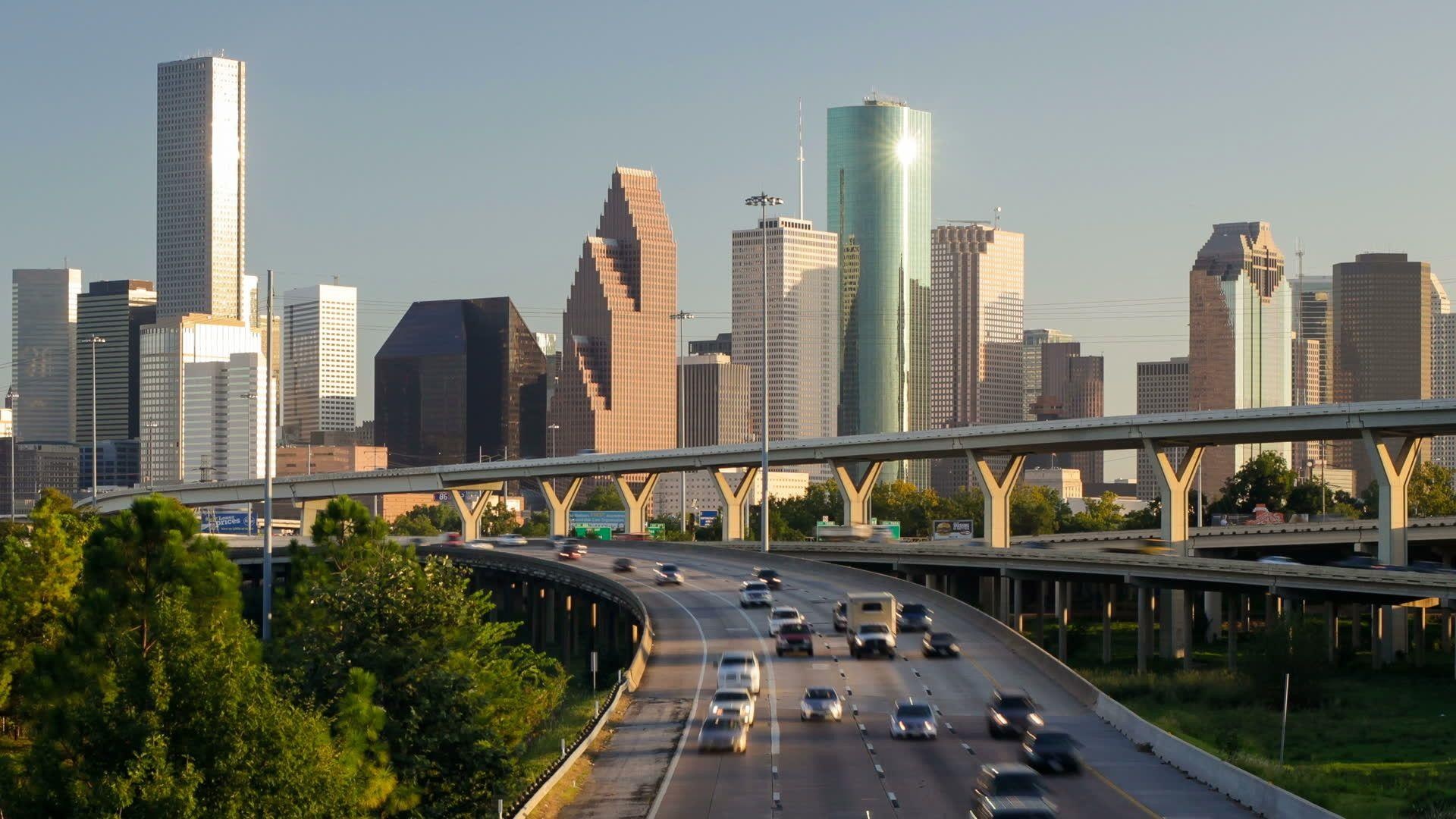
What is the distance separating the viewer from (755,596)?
307 ft

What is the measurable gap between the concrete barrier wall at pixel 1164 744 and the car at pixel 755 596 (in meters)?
7.86

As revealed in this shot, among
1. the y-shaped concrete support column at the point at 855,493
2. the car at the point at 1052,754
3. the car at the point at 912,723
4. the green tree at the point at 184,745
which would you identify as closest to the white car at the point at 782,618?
the car at the point at 912,723

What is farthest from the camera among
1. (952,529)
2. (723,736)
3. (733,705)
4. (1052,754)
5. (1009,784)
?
(952,529)

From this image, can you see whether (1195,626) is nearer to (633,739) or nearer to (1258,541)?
(1258,541)

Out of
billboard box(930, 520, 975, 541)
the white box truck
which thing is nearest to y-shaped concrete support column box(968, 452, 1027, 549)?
billboard box(930, 520, 975, 541)

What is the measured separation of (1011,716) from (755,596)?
41.0 m

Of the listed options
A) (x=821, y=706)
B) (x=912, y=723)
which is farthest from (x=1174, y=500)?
(x=912, y=723)

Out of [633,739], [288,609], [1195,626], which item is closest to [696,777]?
[633,739]

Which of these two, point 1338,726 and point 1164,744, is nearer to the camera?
point 1164,744

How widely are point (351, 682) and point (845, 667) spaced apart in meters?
27.0

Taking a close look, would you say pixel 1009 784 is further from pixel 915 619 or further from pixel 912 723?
pixel 915 619

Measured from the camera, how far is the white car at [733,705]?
52531 millimetres

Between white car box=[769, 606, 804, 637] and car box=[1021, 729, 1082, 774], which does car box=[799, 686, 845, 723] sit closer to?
car box=[1021, 729, 1082, 774]

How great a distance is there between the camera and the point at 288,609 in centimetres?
6138
